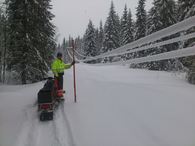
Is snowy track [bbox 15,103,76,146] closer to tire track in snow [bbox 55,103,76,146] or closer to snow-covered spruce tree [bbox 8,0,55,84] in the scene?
tire track in snow [bbox 55,103,76,146]

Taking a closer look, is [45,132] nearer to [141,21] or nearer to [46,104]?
[46,104]

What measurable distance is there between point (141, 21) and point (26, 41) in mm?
24984

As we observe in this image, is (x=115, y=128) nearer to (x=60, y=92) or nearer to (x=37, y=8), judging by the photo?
(x=60, y=92)

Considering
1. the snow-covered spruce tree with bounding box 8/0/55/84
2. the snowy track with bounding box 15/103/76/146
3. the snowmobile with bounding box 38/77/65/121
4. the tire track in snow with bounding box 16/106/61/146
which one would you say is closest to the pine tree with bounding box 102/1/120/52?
the snow-covered spruce tree with bounding box 8/0/55/84

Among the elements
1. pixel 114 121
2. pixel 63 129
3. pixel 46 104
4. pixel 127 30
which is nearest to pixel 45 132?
pixel 63 129

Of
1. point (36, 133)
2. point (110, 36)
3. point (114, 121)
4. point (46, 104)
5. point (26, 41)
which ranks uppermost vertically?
point (110, 36)

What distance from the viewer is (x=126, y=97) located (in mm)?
8484

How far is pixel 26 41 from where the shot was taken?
67.2 ft

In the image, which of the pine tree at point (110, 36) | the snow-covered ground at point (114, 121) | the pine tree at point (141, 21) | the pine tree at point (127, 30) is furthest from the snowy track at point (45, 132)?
the pine tree at point (110, 36)

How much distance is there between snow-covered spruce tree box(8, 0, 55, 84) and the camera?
20.6 meters

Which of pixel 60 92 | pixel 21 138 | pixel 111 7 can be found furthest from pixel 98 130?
pixel 111 7

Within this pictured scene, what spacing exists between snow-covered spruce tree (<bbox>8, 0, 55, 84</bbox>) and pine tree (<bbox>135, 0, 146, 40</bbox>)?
73.6 ft

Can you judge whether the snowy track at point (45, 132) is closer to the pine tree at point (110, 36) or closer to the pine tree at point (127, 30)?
the pine tree at point (127, 30)

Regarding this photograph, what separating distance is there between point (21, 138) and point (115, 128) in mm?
2435
